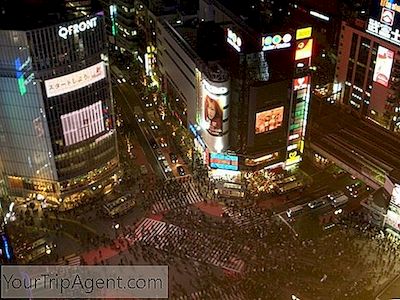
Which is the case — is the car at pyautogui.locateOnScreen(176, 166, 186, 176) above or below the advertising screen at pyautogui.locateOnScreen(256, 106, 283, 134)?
below

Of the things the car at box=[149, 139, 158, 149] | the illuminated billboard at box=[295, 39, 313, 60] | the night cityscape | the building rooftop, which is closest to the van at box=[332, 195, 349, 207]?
the night cityscape

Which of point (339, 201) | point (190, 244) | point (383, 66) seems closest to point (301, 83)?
point (339, 201)

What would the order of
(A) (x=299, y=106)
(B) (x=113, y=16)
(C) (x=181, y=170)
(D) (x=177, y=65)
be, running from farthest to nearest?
1. (B) (x=113, y=16)
2. (D) (x=177, y=65)
3. (C) (x=181, y=170)
4. (A) (x=299, y=106)

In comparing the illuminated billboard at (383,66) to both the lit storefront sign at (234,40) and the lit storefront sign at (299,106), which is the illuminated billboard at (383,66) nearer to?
the lit storefront sign at (299,106)

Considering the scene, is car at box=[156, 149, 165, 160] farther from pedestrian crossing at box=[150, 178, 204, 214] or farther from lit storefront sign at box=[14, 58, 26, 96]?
lit storefront sign at box=[14, 58, 26, 96]

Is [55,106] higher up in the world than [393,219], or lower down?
higher up

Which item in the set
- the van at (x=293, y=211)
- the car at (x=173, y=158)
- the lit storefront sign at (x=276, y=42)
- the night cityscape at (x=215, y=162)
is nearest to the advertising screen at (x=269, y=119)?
the night cityscape at (x=215, y=162)

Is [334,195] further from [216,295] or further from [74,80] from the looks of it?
[74,80]

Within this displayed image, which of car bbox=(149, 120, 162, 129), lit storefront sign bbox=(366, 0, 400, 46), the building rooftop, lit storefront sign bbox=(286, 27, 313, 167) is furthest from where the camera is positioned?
car bbox=(149, 120, 162, 129)
